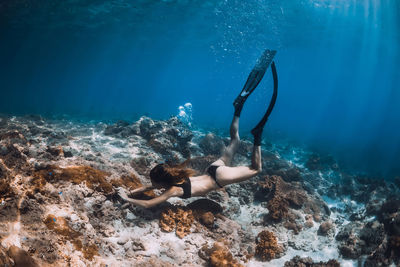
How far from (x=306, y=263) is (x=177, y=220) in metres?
3.37

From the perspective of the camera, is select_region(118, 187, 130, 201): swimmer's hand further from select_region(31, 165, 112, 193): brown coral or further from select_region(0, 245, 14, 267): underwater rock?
select_region(0, 245, 14, 267): underwater rock

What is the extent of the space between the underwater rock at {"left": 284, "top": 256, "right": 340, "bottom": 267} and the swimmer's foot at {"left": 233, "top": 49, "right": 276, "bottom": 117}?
4055 mm

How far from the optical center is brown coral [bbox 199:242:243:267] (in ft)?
13.2

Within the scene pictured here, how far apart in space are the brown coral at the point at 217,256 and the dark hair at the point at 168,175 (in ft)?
5.02

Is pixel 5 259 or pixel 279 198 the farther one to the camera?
pixel 279 198

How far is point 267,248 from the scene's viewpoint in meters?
5.18

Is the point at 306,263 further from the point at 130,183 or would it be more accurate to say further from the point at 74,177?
the point at 74,177

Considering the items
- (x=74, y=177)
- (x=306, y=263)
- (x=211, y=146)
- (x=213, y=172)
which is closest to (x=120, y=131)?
(x=211, y=146)

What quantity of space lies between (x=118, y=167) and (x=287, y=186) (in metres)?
7.18

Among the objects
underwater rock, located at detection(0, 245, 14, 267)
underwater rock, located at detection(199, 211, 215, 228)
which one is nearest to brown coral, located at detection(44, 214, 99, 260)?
underwater rock, located at detection(0, 245, 14, 267)

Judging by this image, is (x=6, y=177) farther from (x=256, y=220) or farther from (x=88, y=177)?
(x=256, y=220)

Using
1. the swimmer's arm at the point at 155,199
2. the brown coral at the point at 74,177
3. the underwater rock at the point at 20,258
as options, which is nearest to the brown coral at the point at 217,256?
the swimmer's arm at the point at 155,199

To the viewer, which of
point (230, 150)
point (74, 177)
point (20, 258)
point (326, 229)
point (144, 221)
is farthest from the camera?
point (326, 229)

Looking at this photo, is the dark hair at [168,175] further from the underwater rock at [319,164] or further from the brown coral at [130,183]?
the underwater rock at [319,164]
